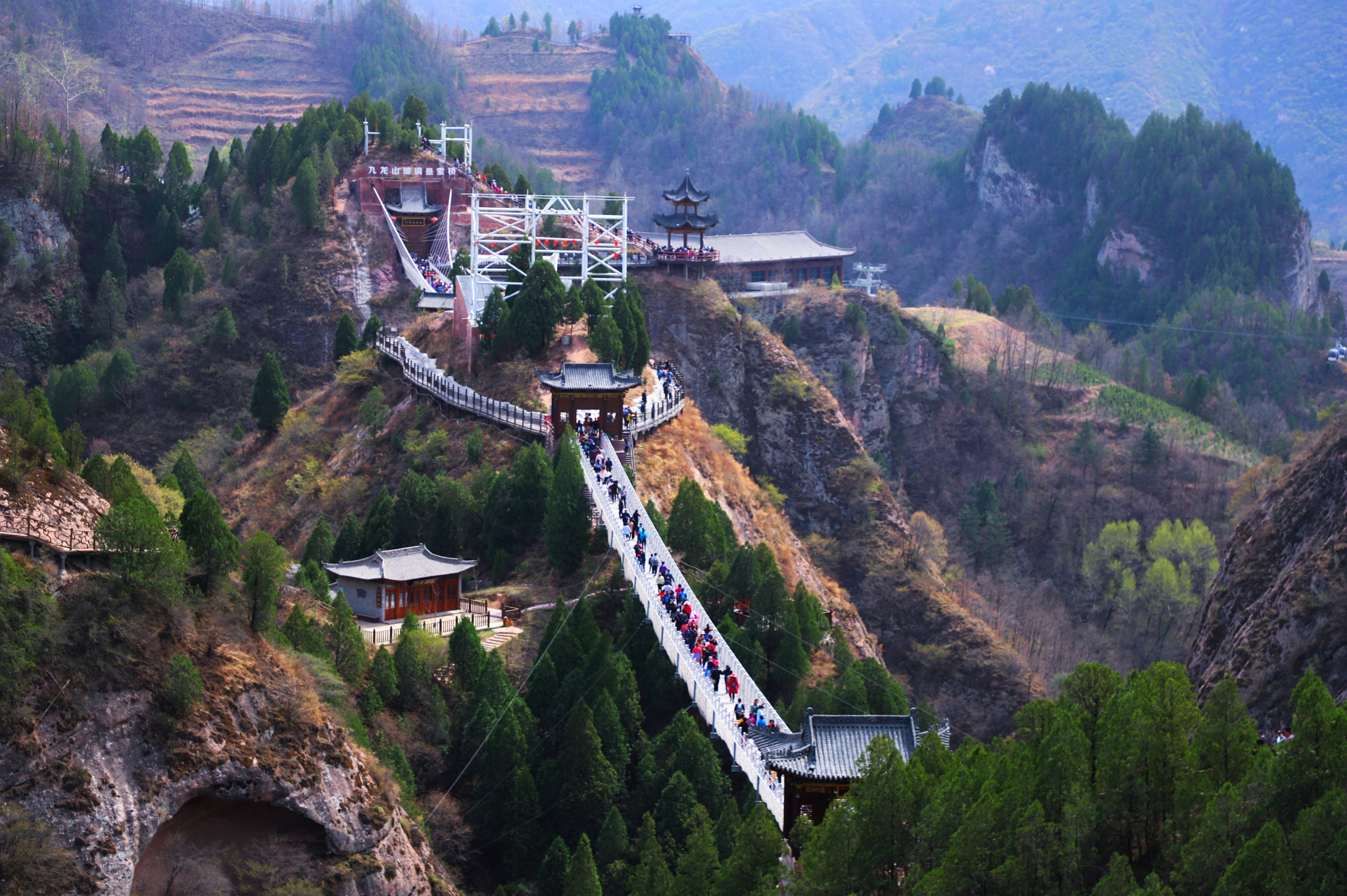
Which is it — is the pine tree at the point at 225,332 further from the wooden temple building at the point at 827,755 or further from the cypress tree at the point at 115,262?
the wooden temple building at the point at 827,755

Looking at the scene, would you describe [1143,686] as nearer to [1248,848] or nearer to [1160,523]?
[1248,848]

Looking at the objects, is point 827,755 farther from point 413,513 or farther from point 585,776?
point 413,513

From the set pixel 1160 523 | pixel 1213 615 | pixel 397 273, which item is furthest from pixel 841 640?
pixel 1160 523

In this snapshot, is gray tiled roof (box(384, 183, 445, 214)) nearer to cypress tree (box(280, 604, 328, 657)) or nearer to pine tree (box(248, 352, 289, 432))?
pine tree (box(248, 352, 289, 432))

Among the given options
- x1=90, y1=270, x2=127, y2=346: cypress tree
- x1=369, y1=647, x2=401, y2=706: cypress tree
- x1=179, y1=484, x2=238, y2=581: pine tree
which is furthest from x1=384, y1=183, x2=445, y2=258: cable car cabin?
x1=179, y1=484, x2=238, y2=581: pine tree

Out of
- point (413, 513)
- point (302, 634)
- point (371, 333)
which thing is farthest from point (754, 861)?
point (371, 333)

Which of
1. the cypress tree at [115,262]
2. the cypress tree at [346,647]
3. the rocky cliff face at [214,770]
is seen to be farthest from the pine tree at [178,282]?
the rocky cliff face at [214,770]
